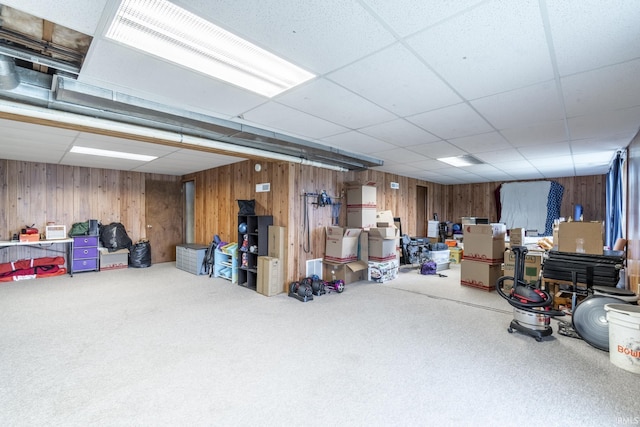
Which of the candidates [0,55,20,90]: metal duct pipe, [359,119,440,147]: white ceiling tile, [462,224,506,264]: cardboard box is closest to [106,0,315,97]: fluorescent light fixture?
[0,55,20,90]: metal duct pipe

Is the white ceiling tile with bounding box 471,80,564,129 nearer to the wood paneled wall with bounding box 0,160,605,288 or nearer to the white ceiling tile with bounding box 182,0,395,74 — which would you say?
the white ceiling tile with bounding box 182,0,395,74

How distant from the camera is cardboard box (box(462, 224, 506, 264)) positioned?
16.4 ft

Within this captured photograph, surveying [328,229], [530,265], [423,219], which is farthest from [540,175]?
[328,229]

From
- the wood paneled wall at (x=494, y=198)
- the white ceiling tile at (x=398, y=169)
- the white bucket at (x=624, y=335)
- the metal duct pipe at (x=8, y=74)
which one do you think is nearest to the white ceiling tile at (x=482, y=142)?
the white ceiling tile at (x=398, y=169)

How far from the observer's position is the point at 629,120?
10.1ft

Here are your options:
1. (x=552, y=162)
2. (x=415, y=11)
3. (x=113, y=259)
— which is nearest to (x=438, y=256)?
(x=552, y=162)

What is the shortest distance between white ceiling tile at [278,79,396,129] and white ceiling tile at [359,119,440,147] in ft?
0.64

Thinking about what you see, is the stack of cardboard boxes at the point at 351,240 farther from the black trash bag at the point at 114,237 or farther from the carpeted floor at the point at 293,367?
the black trash bag at the point at 114,237

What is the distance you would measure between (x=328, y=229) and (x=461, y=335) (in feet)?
9.35

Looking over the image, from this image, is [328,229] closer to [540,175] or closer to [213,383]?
[213,383]

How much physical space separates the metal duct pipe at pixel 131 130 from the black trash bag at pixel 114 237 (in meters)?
4.24

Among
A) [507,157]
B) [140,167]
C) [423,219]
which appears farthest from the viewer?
[423,219]

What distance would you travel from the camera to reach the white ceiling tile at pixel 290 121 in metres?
2.90

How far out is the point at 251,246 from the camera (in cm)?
511
